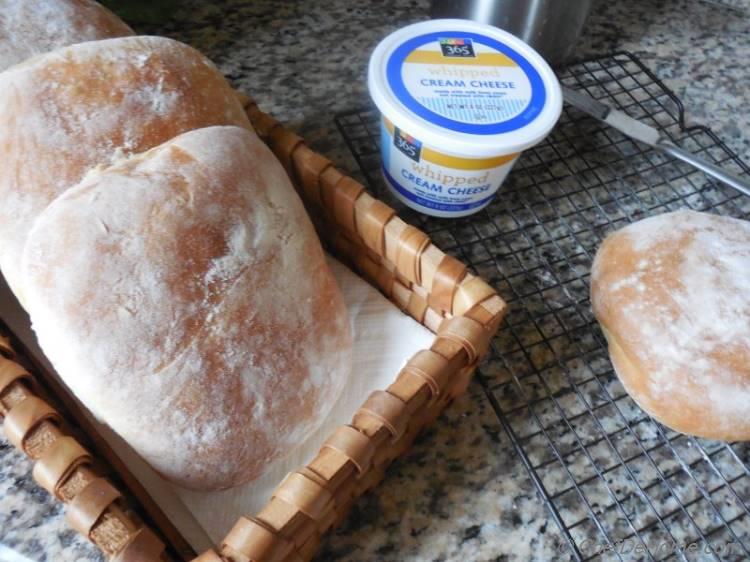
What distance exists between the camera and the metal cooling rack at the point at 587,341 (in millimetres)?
560

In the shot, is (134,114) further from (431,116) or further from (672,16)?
(672,16)

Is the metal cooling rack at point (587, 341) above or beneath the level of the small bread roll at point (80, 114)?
beneath

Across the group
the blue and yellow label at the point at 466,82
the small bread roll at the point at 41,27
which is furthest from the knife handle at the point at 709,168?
the small bread roll at the point at 41,27

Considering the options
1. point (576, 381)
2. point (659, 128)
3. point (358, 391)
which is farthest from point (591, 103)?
point (358, 391)

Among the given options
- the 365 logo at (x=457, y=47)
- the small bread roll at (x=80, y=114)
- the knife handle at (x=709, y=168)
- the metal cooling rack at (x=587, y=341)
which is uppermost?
the 365 logo at (x=457, y=47)

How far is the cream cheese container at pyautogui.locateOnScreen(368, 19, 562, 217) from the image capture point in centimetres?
64

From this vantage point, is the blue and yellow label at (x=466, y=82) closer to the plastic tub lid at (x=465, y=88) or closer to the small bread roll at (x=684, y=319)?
the plastic tub lid at (x=465, y=88)

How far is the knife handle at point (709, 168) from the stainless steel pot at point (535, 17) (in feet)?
0.77

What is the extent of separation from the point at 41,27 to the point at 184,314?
36cm

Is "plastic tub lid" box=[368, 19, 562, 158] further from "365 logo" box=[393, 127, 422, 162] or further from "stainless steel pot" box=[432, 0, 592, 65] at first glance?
"stainless steel pot" box=[432, 0, 592, 65]

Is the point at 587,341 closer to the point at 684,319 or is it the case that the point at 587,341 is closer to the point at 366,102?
the point at 684,319

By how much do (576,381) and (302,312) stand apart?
1.00 feet

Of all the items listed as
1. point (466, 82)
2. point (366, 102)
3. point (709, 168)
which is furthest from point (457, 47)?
point (709, 168)

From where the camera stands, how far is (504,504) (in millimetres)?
564
